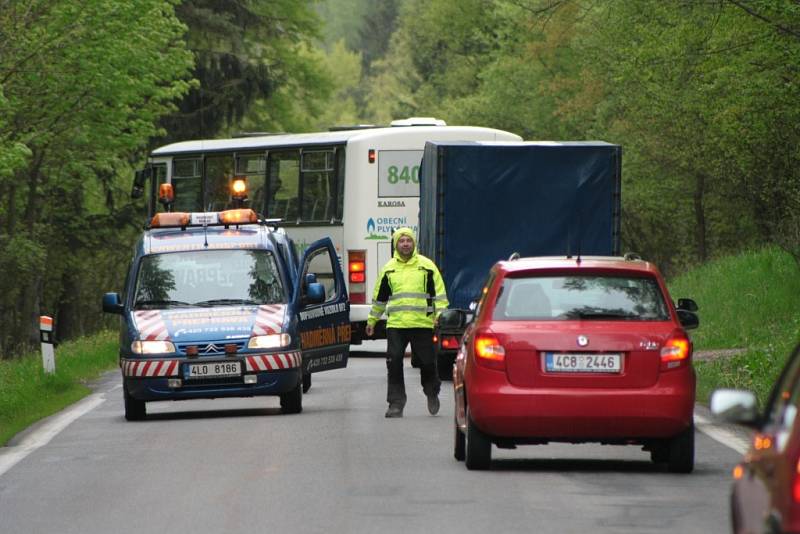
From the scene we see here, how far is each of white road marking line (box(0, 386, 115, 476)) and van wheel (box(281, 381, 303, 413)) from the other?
2.07 m

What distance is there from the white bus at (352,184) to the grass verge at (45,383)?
354 centimetres

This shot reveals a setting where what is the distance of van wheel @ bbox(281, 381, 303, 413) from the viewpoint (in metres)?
18.6

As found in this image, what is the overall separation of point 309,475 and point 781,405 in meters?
6.80

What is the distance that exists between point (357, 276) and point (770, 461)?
78.7 feet

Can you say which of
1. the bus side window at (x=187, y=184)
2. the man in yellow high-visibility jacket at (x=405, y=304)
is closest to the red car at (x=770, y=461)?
the man in yellow high-visibility jacket at (x=405, y=304)

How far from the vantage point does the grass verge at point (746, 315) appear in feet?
67.3

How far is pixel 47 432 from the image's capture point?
17.2 m

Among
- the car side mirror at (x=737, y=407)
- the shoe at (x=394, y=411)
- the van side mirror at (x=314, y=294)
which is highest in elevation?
the car side mirror at (x=737, y=407)

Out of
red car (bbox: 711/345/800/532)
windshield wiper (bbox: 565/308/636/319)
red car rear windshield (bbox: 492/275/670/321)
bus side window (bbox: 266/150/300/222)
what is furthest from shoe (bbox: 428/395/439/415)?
bus side window (bbox: 266/150/300/222)

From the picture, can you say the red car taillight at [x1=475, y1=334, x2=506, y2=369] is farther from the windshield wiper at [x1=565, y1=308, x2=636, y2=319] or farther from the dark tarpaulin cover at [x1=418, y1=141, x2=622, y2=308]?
the dark tarpaulin cover at [x1=418, y1=141, x2=622, y2=308]

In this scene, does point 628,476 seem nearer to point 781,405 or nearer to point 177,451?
point 177,451

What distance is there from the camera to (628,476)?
12.6 m

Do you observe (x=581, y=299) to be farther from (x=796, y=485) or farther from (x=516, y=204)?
(x=516, y=204)

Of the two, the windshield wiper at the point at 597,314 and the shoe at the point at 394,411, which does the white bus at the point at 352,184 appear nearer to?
the shoe at the point at 394,411
